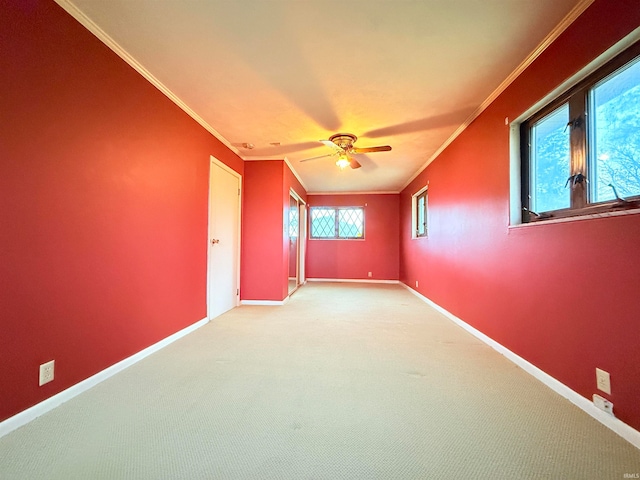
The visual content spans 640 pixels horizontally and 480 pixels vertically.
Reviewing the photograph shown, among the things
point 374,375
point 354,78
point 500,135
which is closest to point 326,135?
point 354,78

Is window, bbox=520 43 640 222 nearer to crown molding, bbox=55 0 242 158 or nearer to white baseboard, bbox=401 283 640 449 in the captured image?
white baseboard, bbox=401 283 640 449

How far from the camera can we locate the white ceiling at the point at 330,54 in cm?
147

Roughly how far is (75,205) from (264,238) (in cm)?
248

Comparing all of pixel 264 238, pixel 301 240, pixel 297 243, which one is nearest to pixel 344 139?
pixel 264 238

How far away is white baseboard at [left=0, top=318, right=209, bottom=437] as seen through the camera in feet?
4.06

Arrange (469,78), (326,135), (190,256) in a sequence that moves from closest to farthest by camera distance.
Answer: (469,78)
(190,256)
(326,135)

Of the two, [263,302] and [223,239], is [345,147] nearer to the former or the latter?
[223,239]

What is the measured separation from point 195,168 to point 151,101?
72 cm

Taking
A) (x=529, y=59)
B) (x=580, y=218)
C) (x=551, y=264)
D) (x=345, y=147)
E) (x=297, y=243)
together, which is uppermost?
(x=529, y=59)

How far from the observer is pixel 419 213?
506 centimetres

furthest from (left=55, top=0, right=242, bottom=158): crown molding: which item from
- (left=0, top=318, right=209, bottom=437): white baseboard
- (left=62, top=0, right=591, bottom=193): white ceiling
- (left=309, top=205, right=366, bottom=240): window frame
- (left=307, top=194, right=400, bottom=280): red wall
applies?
(left=307, top=194, right=400, bottom=280): red wall

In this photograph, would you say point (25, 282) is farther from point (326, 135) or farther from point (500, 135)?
point (500, 135)

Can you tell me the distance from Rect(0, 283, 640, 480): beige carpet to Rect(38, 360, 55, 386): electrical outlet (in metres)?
0.18

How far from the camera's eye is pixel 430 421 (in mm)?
1314
